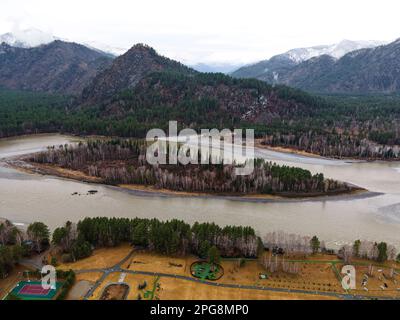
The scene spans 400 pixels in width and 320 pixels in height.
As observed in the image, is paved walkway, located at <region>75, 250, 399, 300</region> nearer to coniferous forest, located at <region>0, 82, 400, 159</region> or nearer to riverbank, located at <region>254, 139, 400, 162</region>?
riverbank, located at <region>254, 139, 400, 162</region>

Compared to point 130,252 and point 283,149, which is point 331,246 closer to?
point 130,252

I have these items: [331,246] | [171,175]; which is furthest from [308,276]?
[171,175]

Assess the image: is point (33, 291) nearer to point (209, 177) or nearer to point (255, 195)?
point (209, 177)

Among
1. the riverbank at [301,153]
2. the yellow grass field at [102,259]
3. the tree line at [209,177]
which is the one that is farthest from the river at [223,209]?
the riverbank at [301,153]

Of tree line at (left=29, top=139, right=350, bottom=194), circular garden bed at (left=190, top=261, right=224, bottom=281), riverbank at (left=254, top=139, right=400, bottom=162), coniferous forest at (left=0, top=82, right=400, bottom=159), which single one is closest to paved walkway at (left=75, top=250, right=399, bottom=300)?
circular garden bed at (left=190, top=261, right=224, bottom=281)

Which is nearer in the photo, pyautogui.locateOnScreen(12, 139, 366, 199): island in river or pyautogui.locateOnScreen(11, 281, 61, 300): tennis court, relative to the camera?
pyautogui.locateOnScreen(11, 281, 61, 300): tennis court

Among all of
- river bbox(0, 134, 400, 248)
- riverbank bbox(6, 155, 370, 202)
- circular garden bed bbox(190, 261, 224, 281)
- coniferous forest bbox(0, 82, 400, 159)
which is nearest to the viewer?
circular garden bed bbox(190, 261, 224, 281)

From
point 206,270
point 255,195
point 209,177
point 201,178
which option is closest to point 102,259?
point 206,270

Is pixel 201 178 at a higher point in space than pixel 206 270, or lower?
higher
